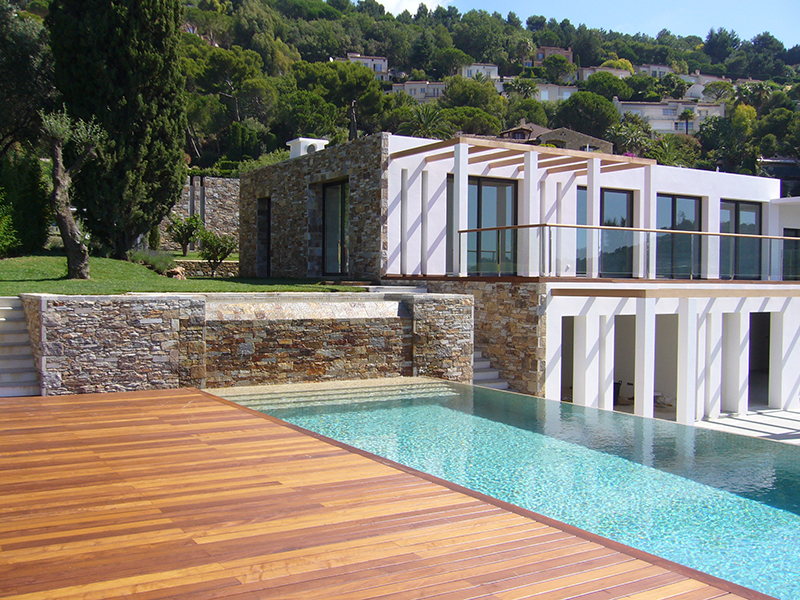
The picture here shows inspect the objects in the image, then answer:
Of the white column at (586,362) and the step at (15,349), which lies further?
the white column at (586,362)

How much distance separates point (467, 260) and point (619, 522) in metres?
8.79

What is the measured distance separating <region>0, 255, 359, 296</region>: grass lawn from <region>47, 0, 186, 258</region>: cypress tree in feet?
5.12

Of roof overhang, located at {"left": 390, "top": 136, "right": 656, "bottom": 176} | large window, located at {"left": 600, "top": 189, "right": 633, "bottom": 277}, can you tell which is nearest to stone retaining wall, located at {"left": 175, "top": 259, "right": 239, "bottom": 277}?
roof overhang, located at {"left": 390, "top": 136, "right": 656, "bottom": 176}

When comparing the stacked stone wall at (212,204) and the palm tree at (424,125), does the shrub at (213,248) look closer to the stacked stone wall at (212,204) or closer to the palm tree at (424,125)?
the stacked stone wall at (212,204)

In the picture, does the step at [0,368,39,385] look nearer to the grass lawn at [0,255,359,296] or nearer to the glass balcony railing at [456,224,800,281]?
the grass lawn at [0,255,359,296]

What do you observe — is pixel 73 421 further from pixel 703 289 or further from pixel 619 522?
pixel 703 289

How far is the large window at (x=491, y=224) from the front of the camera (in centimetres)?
1202

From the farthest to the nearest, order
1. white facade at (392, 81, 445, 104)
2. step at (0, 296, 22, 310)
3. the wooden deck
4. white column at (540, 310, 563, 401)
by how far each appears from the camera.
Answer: white facade at (392, 81, 445, 104)
white column at (540, 310, 563, 401)
step at (0, 296, 22, 310)
the wooden deck

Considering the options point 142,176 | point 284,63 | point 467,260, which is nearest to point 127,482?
point 467,260

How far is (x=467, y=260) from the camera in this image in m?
12.9

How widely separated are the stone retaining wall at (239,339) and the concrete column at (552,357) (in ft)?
4.44

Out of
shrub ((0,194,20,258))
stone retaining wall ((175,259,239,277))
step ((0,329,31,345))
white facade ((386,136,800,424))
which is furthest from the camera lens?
stone retaining wall ((175,259,239,277))

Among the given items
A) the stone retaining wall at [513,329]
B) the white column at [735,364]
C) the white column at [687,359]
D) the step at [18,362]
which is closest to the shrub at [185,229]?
the stone retaining wall at [513,329]

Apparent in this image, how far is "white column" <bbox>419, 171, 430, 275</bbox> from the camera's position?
1423 cm
